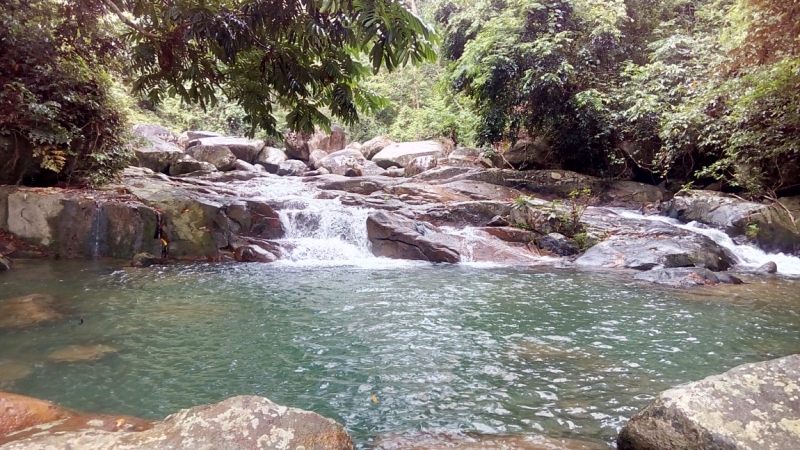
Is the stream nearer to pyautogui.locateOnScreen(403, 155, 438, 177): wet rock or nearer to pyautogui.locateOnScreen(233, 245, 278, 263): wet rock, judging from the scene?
pyautogui.locateOnScreen(233, 245, 278, 263): wet rock

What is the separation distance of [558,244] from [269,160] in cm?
1495

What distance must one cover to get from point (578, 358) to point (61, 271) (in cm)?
868

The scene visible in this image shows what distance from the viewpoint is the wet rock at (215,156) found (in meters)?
19.4

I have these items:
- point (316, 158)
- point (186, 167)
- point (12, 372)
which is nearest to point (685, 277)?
point (12, 372)

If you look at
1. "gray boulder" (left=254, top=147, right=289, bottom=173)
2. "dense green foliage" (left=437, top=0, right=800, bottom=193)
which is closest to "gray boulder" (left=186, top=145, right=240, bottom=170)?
"gray boulder" (left=254, top=147, right=289, bottom=173)

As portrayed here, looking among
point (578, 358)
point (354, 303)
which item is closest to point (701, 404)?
point (578, 358)

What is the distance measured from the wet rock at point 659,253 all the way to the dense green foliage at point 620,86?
2.80 meters

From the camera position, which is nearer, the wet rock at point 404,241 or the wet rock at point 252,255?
the wet rock at point 252,255

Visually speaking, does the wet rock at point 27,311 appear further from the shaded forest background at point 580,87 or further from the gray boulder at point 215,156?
the gray boulder at point 215,156

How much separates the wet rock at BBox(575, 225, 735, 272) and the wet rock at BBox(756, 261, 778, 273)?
1.83 feet

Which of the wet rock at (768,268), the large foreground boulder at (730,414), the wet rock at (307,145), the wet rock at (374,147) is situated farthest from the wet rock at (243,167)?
the large foreground boulder at (730,414)

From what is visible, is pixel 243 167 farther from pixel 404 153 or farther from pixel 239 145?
pixel 404 153

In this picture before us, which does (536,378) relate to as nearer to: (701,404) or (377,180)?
(701,404)

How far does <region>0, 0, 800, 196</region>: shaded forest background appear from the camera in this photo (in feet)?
30.4
